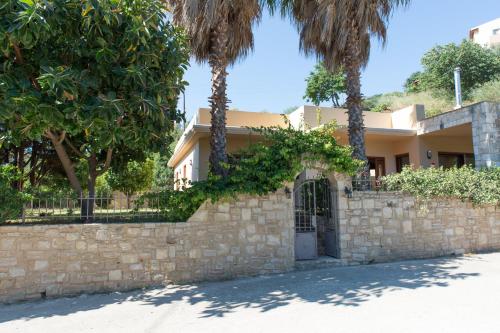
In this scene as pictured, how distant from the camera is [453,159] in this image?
15508 millimetres

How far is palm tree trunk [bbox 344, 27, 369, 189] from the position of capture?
10.4 metres

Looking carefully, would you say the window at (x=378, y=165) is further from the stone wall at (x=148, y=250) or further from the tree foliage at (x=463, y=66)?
the tree foliage at (x=463, y=66)

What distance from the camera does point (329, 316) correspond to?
5332 millimetres

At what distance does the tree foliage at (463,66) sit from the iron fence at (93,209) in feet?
81.5

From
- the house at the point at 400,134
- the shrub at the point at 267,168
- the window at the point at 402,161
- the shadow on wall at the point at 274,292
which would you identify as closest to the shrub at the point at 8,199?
the shadow on wall at the point at 274,292

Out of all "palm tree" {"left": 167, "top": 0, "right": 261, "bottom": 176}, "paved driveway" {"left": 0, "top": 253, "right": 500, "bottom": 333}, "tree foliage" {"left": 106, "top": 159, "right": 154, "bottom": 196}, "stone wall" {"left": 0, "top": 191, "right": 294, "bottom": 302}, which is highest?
"palm tree" {"left": 167, "top": 0, "right": 261, "bottom": 176}

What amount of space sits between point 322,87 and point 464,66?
11015 millimetres

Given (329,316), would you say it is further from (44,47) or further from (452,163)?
(452,163)

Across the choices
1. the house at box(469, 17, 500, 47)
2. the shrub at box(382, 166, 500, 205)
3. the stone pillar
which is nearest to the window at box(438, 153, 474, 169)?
the stone pillar

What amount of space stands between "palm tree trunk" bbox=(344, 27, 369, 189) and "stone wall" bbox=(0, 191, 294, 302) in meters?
3.05

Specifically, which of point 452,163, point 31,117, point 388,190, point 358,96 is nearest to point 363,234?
point 388,190

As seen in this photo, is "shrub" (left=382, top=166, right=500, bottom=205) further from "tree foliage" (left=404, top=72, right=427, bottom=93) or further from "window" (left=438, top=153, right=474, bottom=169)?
"tree foliage" (left=404, top=72, right=427, bottom=93)

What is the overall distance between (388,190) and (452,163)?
7.45m

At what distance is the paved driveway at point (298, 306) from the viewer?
16.6 ft
